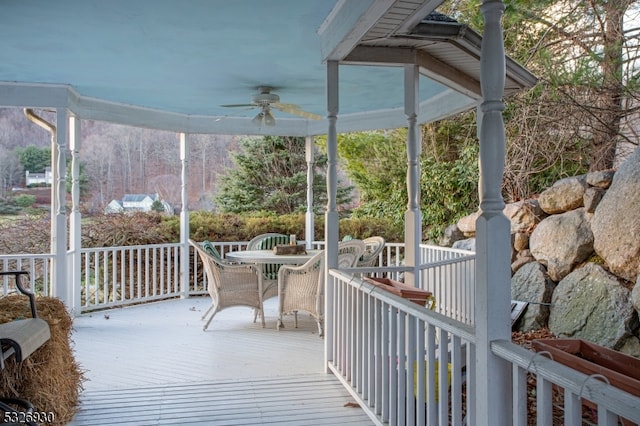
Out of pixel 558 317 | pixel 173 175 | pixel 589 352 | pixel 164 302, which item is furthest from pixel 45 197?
pixel 589 352

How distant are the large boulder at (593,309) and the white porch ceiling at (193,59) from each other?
2303mm

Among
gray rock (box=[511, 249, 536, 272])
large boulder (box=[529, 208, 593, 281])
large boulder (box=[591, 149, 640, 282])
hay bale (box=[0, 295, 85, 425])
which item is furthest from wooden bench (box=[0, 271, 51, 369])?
gray rock (box=[511, 249, 536, 272])

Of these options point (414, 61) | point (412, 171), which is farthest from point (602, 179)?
point (414, 61)

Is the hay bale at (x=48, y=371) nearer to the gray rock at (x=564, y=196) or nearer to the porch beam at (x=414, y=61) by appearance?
the porch beam at (x=414, y=61)

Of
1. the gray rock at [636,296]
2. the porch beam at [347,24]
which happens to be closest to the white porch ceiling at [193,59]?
the porch beam at [347,24]

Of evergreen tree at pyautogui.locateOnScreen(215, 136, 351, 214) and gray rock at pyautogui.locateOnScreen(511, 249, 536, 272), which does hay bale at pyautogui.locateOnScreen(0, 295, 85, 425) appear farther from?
evergreen tree at pyautogui.locateOnScreen(215, 136, 351, 214)

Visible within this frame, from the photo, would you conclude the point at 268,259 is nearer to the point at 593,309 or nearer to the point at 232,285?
the point at 232,285

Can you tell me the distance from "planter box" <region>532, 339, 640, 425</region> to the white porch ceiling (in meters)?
1.88

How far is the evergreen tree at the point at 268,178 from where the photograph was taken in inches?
528

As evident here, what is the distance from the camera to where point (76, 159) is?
264 inches

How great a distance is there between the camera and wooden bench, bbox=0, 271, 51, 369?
2.61 meters

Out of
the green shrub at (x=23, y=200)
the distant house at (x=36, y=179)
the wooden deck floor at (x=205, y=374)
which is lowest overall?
the wooden deck floor at (x=205, y=374)

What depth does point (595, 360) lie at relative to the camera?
288 centimetres

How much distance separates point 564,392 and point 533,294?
5156 millimetres
